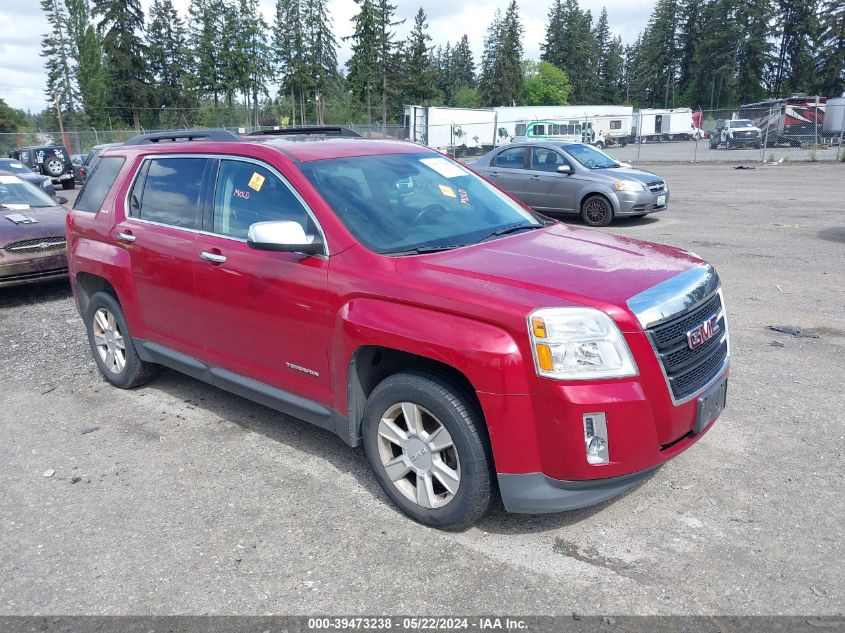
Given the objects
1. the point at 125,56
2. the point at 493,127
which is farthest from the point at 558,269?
the point at 125,56

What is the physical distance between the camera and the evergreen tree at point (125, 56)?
60.5 m

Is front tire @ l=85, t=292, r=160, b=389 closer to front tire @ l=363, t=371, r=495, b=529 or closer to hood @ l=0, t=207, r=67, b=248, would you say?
front tire @ l=363, t=371, r=495, b=529

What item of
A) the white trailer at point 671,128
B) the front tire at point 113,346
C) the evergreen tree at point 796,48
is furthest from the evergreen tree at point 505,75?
the front tire at point 113,346

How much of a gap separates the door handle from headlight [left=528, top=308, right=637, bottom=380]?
2133 millimetres

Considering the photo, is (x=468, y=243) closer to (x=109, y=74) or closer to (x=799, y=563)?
(x=799, y=563)

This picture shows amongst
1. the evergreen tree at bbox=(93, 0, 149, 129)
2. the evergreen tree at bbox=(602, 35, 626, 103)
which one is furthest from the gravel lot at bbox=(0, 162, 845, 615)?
the evergreen tree at bbox=(602, 35, 626, 103)

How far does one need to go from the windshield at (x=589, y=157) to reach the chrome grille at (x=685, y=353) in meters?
10.4

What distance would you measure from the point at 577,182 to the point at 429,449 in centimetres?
1058

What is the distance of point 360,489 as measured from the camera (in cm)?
386

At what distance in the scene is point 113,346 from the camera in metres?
5.45

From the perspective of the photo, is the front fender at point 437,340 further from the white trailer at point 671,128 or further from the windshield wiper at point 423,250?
the white trailer at point 671,128

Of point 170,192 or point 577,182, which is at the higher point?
point 577,182

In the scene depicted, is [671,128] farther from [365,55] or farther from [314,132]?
[314,132]

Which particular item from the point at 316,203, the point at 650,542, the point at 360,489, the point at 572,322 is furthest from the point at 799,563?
the point at 316,203
